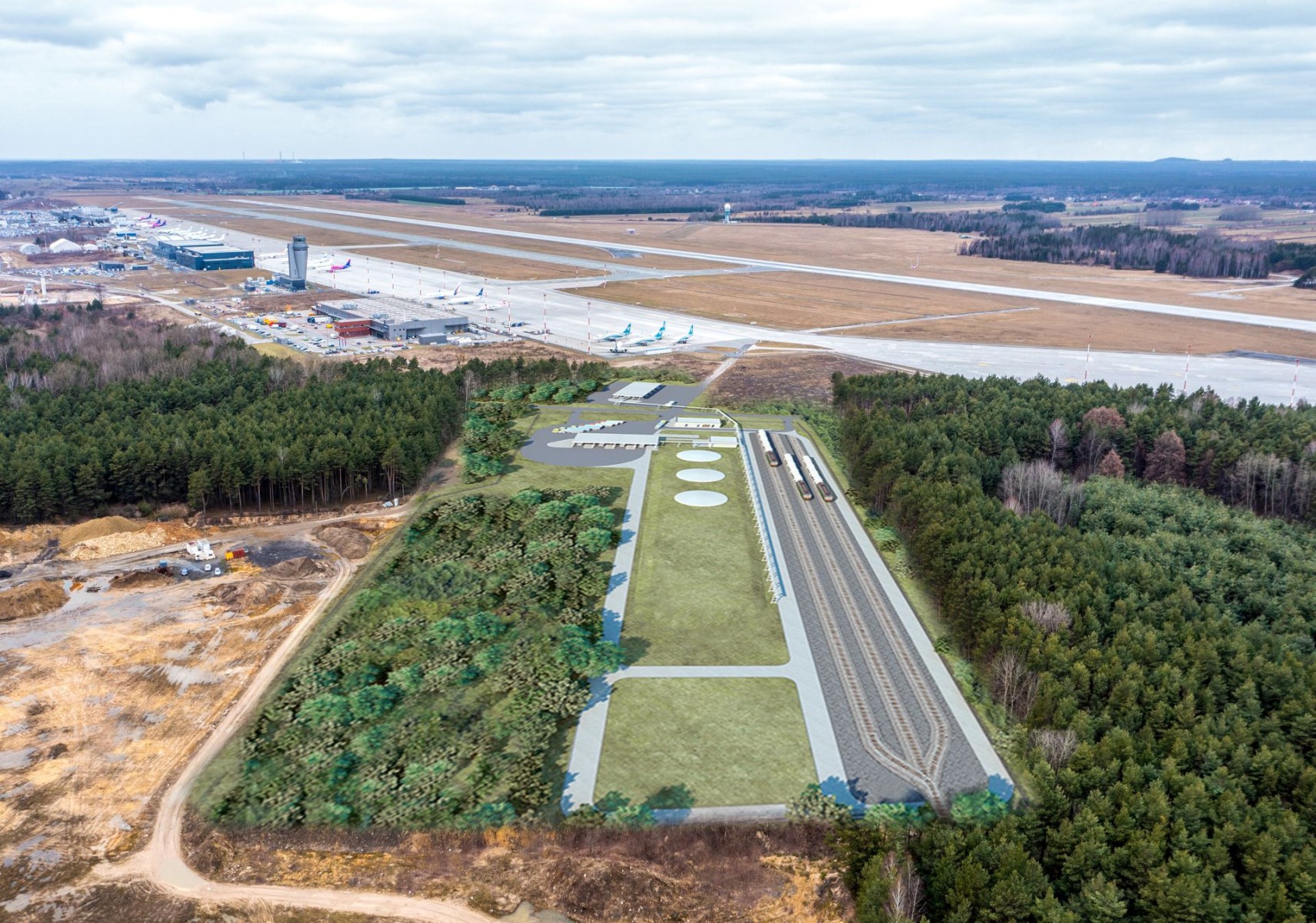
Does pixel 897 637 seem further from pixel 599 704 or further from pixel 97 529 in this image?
pixel 97 529

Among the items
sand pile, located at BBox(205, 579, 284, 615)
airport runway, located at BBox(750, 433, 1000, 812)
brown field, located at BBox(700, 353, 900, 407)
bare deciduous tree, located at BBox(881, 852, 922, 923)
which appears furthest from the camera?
brown field, located at BBox(700, 353, 900, 407)

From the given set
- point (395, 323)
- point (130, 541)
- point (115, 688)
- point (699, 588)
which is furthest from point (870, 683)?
point (395, 323)

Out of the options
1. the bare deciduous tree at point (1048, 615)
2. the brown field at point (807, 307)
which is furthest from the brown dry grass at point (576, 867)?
the brown field at point (807, 307)

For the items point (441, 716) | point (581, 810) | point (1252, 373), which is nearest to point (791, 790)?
point (581, 810)

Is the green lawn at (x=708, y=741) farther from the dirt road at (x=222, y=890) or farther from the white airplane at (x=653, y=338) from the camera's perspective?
the white airplane at (x=653, y=338)

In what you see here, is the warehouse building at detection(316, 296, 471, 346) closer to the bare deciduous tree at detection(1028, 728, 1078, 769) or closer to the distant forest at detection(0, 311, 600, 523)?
the distant forest at detection(0, 311, 600, 523)

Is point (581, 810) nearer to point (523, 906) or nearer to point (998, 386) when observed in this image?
point (523, 906)

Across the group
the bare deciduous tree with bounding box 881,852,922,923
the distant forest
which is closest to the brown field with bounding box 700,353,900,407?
the distant forest
